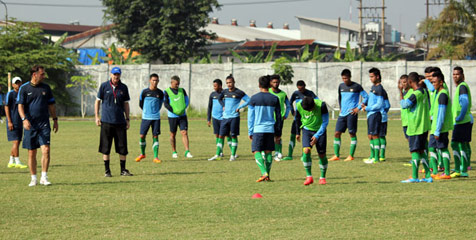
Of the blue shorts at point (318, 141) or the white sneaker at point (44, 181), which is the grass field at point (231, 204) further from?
the blue shorts at point (318, 141)

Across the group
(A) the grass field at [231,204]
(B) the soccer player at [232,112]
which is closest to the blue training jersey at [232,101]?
(B) the soccer player at [232,112]

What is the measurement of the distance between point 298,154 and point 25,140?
8.61 meters

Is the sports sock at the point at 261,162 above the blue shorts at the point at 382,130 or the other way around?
the other way around

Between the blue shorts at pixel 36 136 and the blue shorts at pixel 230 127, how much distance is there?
6018 millimetres

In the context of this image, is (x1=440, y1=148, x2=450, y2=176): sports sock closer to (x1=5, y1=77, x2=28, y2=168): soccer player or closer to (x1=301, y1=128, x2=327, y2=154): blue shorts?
(x1=301, y1=128, x2=327, y2=154): blue shorts

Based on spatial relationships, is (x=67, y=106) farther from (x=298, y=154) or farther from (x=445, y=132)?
(x=445, y=132)

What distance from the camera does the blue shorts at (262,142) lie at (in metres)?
13.0

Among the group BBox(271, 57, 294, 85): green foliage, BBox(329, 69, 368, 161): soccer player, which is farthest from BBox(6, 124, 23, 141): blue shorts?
BBox(271, 57, 294, 85): green foliage

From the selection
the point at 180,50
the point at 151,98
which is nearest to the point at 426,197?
the point at 151,98

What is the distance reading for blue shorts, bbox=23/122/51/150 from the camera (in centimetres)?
1238

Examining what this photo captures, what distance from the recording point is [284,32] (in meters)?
93.9

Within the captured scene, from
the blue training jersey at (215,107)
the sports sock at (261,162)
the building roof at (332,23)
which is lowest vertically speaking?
the sports sock at (261,162)

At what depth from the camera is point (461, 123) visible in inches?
518

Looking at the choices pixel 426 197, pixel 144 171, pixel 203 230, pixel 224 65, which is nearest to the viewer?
pixel 203 230
